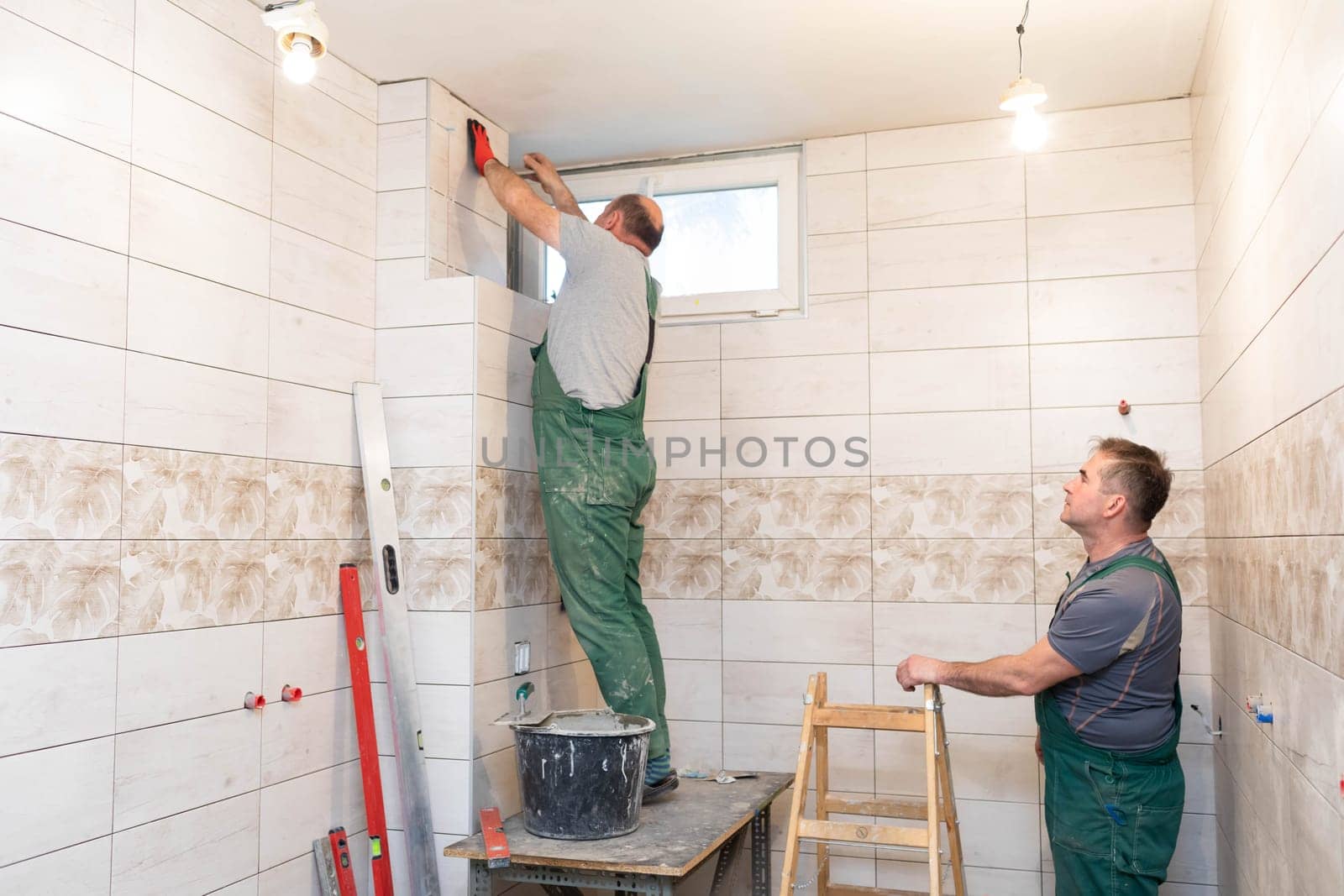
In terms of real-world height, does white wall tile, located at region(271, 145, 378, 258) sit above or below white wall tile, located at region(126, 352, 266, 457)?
above

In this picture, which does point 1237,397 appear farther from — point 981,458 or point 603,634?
point 603,634

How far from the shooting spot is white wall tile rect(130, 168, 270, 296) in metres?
2.39

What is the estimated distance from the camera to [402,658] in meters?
2.98

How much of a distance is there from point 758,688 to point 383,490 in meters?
1.43

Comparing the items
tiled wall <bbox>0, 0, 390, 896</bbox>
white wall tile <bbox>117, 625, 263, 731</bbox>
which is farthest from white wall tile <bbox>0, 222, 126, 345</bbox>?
white wall tile <bbox>117, 625, 263, 731</bbox>

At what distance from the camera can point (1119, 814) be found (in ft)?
7.61

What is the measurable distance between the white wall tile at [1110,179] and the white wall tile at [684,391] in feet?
3.94

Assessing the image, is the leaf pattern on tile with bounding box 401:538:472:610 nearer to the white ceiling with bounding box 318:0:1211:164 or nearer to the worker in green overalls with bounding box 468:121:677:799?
the worker in green overalls with bounding box 468:121:677:799

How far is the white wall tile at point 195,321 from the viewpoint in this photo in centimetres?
238

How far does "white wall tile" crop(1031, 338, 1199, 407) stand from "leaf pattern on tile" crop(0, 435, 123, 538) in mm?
2645

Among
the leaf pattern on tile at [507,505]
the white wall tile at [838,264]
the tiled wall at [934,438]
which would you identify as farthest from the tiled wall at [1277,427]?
the leaf pattern on tile at [507,505]

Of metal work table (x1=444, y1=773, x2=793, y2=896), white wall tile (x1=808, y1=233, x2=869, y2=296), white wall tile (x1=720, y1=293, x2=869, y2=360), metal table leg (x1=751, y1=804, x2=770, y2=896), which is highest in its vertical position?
white wall tile (x1=808, y1=233, x2=869, y2=296)

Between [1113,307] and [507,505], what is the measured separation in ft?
6.59

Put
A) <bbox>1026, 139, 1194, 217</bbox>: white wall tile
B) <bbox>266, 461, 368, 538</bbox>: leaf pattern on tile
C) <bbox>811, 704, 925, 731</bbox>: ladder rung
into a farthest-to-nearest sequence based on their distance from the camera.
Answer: <bbox>1026, 139, 1194, 217</bbox>: white wall tile → <bbox>266, 461, 368, 538</bbox>: leaf pattern on tile → <bbox>811, 704, 925, 731</bbox>: ladder rung
